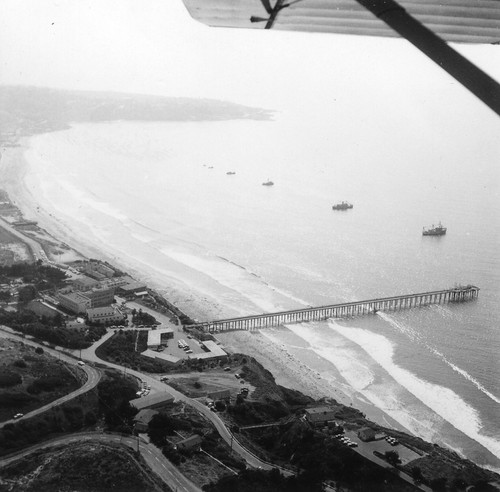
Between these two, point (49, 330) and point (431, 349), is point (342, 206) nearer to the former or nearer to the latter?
point (431, 349)

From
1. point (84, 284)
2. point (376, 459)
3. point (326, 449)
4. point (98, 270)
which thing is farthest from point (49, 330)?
point (376, 459)

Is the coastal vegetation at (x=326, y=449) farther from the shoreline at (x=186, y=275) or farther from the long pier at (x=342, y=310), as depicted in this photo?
the long pier at (x=342, y=310)

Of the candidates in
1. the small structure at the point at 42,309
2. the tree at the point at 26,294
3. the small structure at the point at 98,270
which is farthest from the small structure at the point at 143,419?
the small structure at the point at 98,270

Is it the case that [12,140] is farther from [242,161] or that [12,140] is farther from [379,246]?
[379,246]

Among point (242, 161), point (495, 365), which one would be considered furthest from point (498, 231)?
point (242, 161)

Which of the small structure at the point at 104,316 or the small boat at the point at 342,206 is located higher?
the small structure at the point at 104,316

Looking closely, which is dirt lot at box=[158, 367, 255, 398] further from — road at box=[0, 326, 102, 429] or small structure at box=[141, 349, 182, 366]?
road at box=[0, 326, 102, 429]
